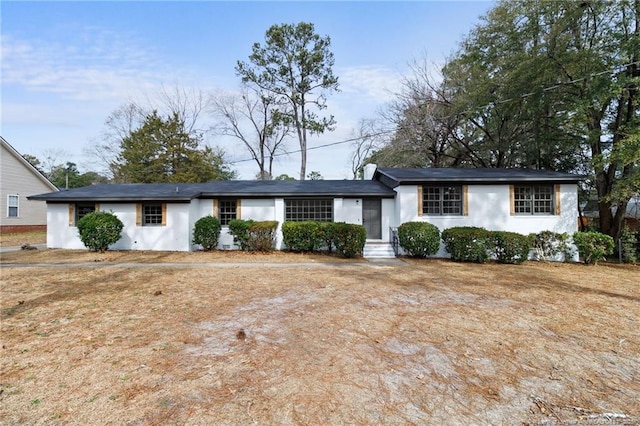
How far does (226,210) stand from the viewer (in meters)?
13.6

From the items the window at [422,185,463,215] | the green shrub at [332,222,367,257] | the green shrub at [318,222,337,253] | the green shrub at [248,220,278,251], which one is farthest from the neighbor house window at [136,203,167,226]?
the window at [422,185,463,215]

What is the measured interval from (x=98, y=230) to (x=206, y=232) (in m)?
4.20

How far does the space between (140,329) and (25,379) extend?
1.40 m

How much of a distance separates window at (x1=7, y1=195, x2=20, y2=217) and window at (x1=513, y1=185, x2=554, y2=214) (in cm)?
3009

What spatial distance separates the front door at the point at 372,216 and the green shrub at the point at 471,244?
11.1 feet

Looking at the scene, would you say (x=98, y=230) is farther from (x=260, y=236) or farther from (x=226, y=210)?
(x=260, y=236)

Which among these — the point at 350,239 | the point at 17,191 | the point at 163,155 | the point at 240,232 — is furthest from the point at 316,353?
the point at 163,155

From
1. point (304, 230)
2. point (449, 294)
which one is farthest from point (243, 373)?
point (304, 230)

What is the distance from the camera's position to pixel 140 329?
4.38 meters

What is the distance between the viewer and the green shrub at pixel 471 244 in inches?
418

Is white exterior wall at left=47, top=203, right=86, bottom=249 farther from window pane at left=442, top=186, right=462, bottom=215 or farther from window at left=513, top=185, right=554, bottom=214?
window at left=513, top=185, right=554, bottom=214

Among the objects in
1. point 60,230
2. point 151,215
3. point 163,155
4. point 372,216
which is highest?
point 163,155

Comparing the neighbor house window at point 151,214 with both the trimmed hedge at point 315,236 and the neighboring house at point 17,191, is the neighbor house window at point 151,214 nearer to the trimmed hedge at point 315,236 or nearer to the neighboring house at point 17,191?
the trimmed hedge at point 315,236

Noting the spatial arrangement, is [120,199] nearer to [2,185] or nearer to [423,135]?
[2,185]
